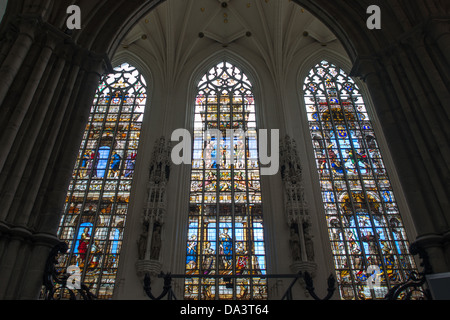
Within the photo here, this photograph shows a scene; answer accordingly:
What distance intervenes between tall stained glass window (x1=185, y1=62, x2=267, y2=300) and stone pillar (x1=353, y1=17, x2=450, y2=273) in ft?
15.9

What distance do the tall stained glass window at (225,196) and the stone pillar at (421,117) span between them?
486 cm

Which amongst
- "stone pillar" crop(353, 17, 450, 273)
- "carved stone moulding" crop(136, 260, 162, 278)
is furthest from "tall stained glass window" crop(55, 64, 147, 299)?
"stone pillar" crop(353, 17, 450, 273)

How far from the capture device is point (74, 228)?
1171 centimetres

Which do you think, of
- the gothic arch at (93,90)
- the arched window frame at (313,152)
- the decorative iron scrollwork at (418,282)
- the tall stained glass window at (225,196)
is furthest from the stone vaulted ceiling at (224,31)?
the decorative iron scrollwork at (418,282)

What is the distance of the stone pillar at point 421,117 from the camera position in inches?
238

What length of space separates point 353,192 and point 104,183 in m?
8.86

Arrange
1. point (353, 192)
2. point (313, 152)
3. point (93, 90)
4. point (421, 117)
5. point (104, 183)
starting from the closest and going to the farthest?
point (421, 117), point (93, 90), point (353, 192), point (104, 183), point (313, 152)

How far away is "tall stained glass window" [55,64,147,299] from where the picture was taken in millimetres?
11086

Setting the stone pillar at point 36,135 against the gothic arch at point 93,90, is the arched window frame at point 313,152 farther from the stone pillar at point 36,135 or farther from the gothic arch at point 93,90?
the stone pillar at point 36,135

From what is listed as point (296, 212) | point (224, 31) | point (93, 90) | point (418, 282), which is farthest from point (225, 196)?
point (224, 31)

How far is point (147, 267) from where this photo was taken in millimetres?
10320

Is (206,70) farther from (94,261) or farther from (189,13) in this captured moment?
(94,261)

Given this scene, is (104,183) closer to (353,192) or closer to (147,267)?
(147,267)
